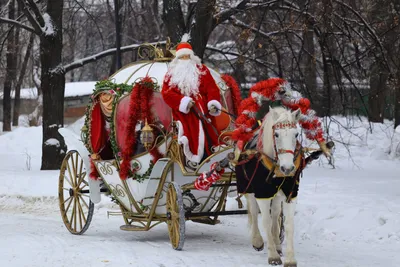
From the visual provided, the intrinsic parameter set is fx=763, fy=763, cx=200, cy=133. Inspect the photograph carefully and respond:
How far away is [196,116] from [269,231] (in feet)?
6.59

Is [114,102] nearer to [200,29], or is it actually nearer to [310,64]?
[200,29]

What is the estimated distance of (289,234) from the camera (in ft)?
26.6

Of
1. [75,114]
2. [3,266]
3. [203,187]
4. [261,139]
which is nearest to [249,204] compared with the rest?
[203,187]

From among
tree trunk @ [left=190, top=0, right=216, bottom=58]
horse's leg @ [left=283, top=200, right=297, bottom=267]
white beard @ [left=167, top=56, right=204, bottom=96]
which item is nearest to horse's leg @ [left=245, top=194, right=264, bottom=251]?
horse's leg @ [left=283, top=200, right=297, bottom=267]

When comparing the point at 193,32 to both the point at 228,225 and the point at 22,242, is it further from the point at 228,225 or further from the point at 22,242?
the point at 22,242

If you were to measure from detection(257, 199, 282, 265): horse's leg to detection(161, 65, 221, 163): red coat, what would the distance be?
1.39 metres

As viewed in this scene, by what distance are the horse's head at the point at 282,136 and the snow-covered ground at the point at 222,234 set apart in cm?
128

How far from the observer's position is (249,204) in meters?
9.49

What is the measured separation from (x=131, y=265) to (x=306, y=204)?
4532 millimetres

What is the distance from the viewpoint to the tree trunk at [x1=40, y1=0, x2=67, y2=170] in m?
19.2

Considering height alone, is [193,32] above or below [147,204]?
above

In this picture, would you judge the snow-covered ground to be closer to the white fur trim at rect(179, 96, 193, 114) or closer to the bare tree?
the white fur trim at rect(179, 96, 193, 114)

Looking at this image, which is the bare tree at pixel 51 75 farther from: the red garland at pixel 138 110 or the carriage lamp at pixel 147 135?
the carriage lamp at pixel 147 135

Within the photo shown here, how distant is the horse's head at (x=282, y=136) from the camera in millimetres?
7713
